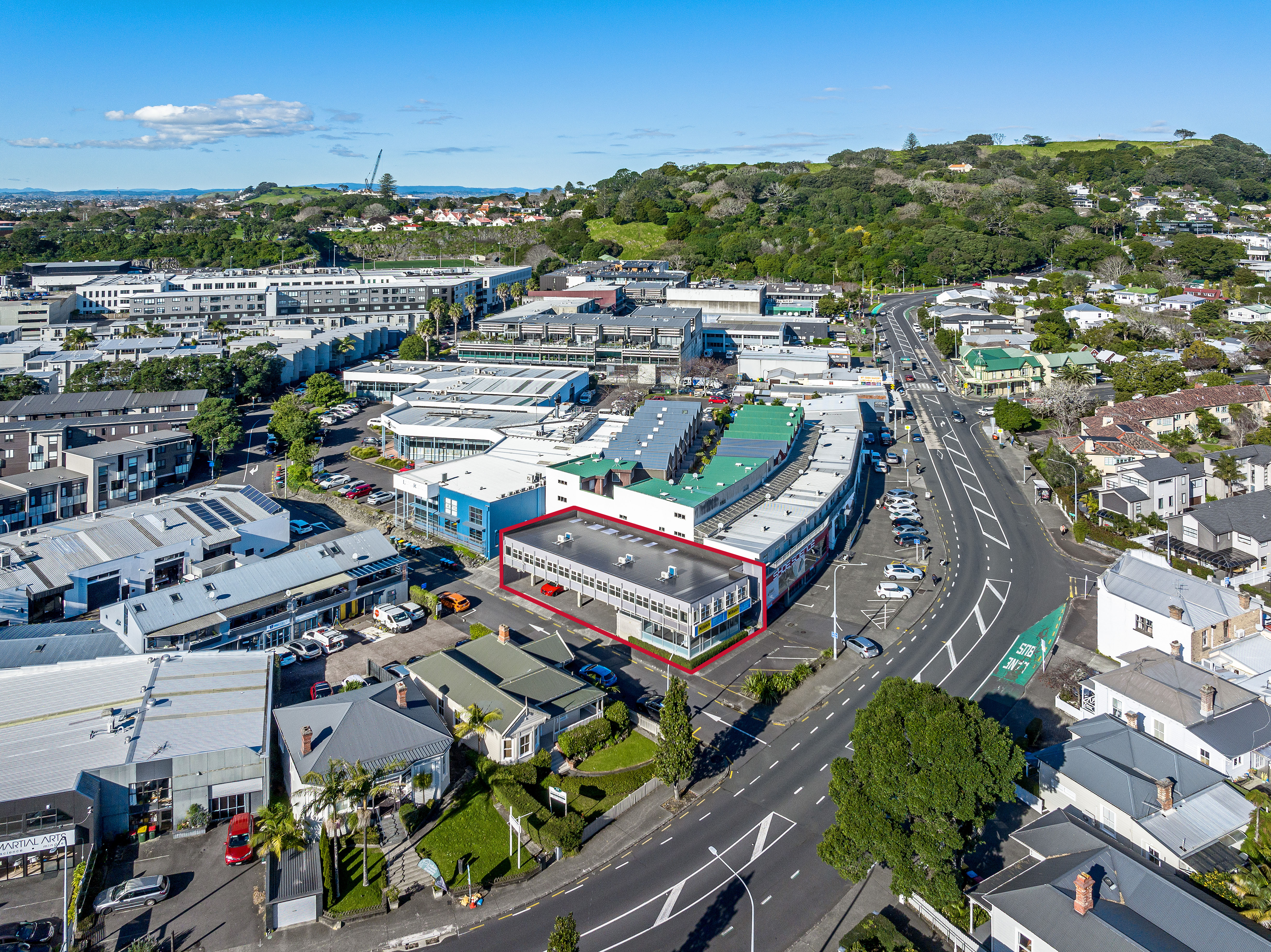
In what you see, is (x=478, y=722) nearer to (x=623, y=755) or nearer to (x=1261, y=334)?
(x=623, y=755)

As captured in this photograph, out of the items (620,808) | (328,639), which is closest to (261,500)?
(328,639)


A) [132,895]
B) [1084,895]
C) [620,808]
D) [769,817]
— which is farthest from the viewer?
[620,808]

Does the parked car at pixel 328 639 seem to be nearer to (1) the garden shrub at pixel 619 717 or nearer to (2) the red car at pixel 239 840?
(2) the red car at pixel 239 840

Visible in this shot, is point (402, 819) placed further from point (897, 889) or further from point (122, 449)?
point (122, 449)

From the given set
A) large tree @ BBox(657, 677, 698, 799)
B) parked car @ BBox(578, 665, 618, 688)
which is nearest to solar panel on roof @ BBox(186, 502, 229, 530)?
parked car @ BBox(578, 665, 618, 688)

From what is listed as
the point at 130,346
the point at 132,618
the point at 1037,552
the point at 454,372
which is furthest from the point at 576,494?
the point at 130,346

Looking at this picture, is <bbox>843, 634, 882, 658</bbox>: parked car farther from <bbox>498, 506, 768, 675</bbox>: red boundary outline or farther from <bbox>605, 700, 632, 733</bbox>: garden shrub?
<bbox>605, 700, 632, 733</bbox>: garden shrub
